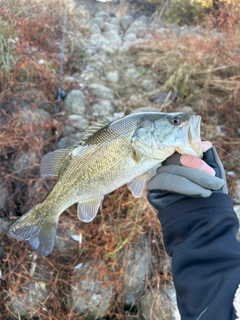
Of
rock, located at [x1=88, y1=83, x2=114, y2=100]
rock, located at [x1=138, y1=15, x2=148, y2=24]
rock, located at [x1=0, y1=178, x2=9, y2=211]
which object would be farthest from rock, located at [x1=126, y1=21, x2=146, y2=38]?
rock, located at [x1=0, y1=178, x2=9, y2=211]

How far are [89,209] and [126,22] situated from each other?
299 inches

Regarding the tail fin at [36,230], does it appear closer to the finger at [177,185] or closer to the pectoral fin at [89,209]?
the pectoral fin at [89,209]

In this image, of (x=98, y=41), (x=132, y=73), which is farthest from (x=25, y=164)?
(x=98, y=41)

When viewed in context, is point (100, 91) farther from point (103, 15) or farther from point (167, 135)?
point (103, 15)

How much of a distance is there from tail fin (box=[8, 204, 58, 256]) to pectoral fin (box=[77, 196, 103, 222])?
8.0 inches

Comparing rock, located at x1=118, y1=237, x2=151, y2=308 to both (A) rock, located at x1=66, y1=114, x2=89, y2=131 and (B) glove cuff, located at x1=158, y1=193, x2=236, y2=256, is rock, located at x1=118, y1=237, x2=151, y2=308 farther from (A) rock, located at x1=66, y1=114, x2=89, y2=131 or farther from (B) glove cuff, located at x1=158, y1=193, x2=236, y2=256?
(A) rock, located at x1=66, y1=114, x2=89, y2=131

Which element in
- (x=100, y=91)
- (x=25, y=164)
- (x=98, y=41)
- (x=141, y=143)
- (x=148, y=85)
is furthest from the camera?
(x=98, y=41)

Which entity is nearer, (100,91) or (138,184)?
(138,184)

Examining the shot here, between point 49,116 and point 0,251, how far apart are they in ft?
5.70

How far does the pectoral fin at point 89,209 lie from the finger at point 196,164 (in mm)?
585

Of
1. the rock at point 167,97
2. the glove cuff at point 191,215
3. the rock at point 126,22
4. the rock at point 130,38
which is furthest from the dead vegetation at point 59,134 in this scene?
the rock at point 126,22

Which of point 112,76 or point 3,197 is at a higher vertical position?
point 112,76

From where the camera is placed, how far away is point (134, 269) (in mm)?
2809

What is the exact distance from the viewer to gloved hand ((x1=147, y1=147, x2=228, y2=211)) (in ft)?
5.24
